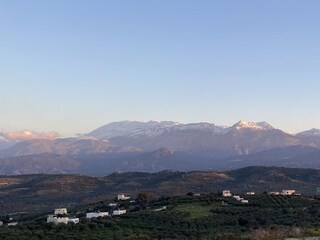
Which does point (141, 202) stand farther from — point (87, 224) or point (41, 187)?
point (41, 187)

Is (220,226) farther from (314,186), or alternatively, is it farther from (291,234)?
(314,186)

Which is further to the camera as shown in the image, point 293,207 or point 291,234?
point 293,207

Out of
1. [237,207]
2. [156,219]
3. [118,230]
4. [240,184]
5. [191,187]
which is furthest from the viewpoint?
[240,184]

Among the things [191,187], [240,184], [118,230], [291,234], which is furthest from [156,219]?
[240,184]

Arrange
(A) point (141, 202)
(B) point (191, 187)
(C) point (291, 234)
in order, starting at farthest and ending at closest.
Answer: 1. (B) point (191, 187)
2. (A) point (141, 202)
3. (C) point (291, 234)

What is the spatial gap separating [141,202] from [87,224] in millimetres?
30805

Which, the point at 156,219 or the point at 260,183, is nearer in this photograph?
the point at 156,219

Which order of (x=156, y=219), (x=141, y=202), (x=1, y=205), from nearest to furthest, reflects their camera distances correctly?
(x=156, y=219), (x=141, y=202), (x=1, y=205)

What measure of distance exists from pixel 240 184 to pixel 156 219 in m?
126

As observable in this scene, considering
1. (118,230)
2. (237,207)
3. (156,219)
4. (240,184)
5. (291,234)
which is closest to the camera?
(291,234)

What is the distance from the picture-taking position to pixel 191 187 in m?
166

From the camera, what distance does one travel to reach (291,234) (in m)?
27.6

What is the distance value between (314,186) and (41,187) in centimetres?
8704

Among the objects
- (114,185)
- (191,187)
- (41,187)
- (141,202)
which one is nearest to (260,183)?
(191,187)
